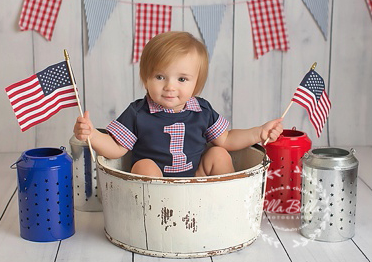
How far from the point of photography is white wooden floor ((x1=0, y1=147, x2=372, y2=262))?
163cm

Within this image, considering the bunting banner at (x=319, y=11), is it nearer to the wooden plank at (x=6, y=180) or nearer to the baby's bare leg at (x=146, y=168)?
the baby's bare leg at (x=146, y=168)

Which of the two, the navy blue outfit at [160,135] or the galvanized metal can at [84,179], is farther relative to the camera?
the galvanized metal can at [84,179]

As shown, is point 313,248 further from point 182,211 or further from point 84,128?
point 84,128

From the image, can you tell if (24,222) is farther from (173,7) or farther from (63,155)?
(173,7)

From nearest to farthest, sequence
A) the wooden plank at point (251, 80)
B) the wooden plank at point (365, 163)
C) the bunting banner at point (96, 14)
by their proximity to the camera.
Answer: the wooden plank at point (365, 163), the bunting banner at point (96, 14), the wooden plank at point (251, 80)

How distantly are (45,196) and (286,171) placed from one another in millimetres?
671

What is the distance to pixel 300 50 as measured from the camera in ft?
8.48

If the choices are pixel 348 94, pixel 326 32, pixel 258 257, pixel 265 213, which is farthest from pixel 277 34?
pixel 258 257

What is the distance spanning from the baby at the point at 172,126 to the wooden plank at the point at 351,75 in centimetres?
89

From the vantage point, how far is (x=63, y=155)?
1715 mm

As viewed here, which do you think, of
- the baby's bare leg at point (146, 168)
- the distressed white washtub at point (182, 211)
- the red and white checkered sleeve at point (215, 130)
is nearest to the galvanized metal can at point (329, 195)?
the distressed white washtub at point (182, 211)

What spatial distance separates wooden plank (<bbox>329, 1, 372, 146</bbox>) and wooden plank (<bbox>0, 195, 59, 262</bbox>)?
4.56ft

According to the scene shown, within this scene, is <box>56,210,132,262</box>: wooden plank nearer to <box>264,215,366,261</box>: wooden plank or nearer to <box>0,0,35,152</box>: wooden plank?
<box>264,215,366,261</box>: wooden plank

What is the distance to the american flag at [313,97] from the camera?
1.82 m
